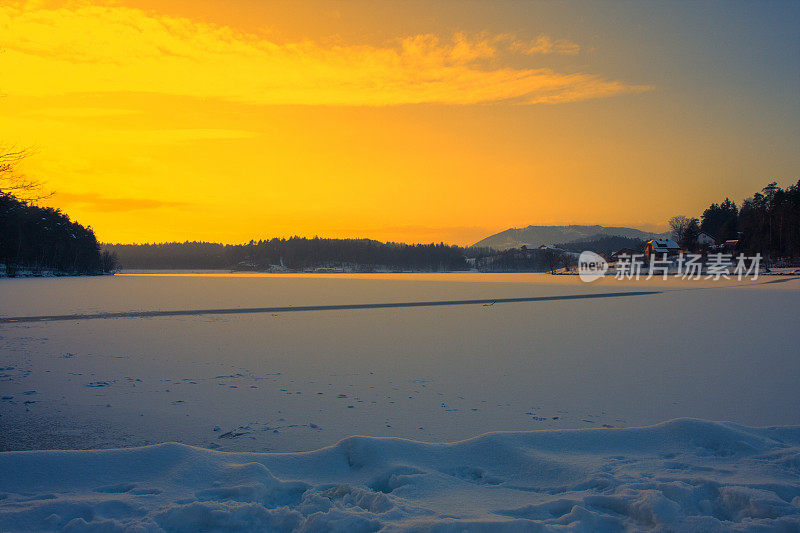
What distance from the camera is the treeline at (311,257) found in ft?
416

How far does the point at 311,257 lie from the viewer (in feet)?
424

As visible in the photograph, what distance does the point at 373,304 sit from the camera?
19.9 meters

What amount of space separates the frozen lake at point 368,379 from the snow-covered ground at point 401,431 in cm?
4

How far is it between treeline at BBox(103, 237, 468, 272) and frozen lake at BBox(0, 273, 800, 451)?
106 meters

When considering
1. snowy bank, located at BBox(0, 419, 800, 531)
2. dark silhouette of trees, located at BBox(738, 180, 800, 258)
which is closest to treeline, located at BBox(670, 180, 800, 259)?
dark silhouette of trees, located at BBox(738, 180, 800, 258)

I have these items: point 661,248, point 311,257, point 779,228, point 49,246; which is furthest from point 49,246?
point 779,228

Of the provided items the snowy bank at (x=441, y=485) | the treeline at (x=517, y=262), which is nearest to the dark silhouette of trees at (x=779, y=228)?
the treeline at (x=517, y=262)

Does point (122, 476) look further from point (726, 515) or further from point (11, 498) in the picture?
point (726, 515)

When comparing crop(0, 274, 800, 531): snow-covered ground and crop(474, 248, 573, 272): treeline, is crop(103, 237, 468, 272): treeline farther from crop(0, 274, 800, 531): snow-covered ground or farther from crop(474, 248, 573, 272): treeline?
crop(0, 274, 800, 531): snow-covered ground

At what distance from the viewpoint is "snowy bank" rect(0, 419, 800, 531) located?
2.68m

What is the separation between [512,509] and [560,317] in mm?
13232

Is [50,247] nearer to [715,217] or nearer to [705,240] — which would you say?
[705,240]

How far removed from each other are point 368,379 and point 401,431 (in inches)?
89.1

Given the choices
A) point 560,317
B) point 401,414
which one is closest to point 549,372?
point 401,414
